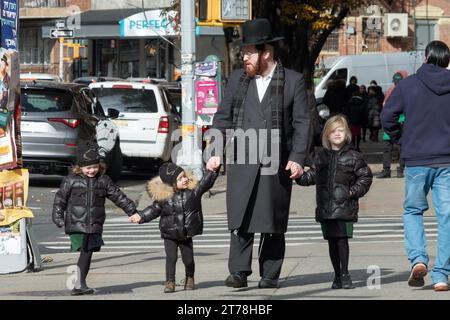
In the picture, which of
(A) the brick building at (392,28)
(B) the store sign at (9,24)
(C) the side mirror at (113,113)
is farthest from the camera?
(A) the brick building at (392,28)

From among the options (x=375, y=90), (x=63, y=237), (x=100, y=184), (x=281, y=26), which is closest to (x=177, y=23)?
(x=281, y=26)

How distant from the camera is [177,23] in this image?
27219 mm

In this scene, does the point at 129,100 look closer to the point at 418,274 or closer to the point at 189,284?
the point at 189,284

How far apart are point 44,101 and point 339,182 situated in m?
11.5

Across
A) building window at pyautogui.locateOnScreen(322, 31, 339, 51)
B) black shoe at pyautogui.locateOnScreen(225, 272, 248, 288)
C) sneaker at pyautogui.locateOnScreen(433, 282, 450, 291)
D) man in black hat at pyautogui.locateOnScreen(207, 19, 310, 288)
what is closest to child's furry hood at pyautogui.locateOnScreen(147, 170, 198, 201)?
man in black hat at pyautogui.locateOnScreen(207, 19, 310, 288)

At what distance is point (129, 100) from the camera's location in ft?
73.8

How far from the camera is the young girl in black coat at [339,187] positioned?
913 cm

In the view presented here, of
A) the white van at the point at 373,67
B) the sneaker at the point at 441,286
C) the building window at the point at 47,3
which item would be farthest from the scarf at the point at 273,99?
the building window at the point at 47,3

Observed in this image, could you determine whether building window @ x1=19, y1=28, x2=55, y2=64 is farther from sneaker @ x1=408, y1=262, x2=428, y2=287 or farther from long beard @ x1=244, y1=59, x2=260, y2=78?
sneaker @ x1=408, y1=262, x2=428, y2=287

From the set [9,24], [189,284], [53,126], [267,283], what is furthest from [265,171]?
[53,126]

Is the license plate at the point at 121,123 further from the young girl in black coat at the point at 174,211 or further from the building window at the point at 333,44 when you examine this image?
the building window at the point at 333,44
